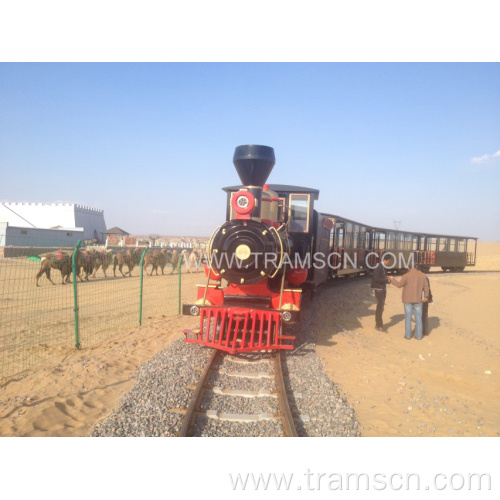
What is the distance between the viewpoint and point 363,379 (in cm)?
522

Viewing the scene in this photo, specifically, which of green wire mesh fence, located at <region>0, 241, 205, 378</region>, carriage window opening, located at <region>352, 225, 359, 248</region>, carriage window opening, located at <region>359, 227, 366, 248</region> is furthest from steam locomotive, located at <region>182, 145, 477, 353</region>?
carriage window opening, located at <region>359, 227, 366, 248</region>

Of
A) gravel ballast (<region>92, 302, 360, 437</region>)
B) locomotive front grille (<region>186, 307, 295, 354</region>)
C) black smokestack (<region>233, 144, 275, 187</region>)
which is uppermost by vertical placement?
black smokestack (<region>233, 144, 275, 187</region>)

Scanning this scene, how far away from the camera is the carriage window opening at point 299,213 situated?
24.5 feet

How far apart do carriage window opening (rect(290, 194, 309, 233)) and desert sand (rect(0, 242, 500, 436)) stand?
2.10 m

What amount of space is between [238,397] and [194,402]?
2.01ft

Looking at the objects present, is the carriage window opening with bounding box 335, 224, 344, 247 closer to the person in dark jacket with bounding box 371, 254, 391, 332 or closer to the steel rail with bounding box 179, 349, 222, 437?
the person in dark jacket with bounding box 371, 254, 391, 332

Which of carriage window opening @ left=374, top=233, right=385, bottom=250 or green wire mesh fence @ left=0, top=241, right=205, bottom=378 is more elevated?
carriage window opening @ left=374, top=233, right=385, bottom=250

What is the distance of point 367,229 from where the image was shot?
18125 mm

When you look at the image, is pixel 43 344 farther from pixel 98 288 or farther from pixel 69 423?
pixel 98 288

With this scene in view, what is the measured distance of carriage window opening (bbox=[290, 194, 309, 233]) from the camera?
746 centimetres

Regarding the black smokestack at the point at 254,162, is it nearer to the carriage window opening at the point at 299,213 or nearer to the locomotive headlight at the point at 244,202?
the locomotive headlight at the point at 244,202

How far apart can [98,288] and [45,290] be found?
5.73ft

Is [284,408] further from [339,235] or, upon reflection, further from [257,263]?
[339,235]

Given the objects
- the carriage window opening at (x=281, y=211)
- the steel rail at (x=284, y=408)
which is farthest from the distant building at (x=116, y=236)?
the steel rail at (x=284, y=408)
